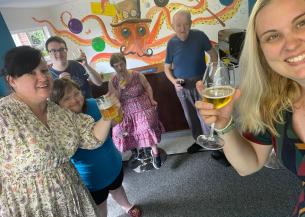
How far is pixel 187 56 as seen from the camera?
2.87 m

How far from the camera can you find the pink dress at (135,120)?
285 centimetres

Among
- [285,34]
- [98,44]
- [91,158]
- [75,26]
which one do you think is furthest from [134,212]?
[75,26]

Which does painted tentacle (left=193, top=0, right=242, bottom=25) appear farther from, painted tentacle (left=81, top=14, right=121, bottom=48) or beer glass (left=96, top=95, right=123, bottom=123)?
beer glass (left=96, top=95, right=123, bottom=123)

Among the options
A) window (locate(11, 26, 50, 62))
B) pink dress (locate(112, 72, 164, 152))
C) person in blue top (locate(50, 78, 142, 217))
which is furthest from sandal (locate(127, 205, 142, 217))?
window (locate(11, 26, 50, 62))

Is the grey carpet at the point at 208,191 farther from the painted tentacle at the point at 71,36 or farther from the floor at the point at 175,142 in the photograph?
the painted tentacle at the point at 71,36

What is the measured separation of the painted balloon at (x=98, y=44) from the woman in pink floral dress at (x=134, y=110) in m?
1.45

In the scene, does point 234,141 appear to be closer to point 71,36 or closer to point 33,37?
point 33,37

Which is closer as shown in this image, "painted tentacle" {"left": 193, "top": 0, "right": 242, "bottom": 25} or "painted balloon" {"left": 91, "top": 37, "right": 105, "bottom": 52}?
"painted tentacle" {"left": 193, "top": 0, "right": 242, "bottom": 25}

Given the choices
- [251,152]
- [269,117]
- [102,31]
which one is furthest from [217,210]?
[102,31]

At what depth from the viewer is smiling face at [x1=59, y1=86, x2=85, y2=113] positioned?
5.40ft

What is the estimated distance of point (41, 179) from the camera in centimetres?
131

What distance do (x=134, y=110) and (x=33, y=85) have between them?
166 centimetres

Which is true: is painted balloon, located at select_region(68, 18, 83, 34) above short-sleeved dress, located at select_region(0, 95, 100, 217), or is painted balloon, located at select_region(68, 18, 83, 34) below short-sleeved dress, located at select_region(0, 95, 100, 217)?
above

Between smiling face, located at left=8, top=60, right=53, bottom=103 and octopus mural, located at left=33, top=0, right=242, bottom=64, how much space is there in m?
2.85
